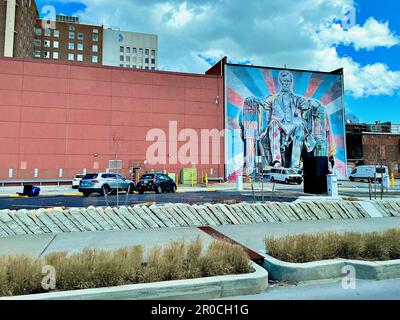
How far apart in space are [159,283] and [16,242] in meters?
4.72

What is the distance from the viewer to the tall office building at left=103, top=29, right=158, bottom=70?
101500mm

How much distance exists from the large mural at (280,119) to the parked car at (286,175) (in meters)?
2.03

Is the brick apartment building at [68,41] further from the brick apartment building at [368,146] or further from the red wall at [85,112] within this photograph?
the brick apartment building at [368,146]

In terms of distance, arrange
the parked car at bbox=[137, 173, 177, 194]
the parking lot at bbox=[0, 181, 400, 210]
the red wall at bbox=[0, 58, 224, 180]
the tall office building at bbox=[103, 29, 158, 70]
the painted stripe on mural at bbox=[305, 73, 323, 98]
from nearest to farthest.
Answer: the parking lot at bbox=[0, 181, 400, 210]
the parked car at bbox=[137, 173, 177, 194]
the red wall at bbox=[0, 58, 224, 180]
the painted stripe on mural at bbox=[305, 73, 323, 98]
the tall office building at bbox=[103, 29, 158, 70]

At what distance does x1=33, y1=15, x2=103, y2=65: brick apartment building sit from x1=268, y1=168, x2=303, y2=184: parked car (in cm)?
7560

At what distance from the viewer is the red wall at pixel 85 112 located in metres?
35.0

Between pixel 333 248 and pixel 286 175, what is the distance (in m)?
32.5

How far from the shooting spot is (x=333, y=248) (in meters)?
6.15

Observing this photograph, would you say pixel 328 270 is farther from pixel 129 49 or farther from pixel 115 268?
pixel 129 49

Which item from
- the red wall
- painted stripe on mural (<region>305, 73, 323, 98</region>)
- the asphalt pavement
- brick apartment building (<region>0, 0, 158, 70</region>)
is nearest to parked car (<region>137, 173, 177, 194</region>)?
the asphalt pavement

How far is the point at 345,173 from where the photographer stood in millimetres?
47188

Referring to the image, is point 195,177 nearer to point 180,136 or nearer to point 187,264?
point 180,136

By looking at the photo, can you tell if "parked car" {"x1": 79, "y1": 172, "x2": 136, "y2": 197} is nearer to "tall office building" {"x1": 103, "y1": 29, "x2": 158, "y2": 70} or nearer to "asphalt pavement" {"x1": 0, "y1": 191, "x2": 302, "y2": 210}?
"asphalt pavement" {"x1": 0, "y1": 191, "x2": 302, "y2": 210}

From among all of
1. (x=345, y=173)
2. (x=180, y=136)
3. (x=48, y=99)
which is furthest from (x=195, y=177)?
(x=345, y=173)
